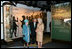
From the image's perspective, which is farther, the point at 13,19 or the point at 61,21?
the point at 13,19

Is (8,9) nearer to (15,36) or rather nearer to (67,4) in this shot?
(15,36)

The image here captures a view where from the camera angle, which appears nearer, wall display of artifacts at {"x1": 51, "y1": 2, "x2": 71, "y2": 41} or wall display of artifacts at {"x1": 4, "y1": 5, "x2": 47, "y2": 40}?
wall display of artifacts at {"x1": 51, "y1": 2, "x2": 71, "y2": 41}

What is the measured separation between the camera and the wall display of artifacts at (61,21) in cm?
760

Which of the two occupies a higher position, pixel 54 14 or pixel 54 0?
pixel 54 0

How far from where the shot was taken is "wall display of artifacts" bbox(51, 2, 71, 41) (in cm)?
760

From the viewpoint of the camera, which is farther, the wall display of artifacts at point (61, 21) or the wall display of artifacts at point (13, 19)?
the wall display of artifacts at point (13, 19)

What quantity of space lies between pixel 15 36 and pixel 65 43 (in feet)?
11.7

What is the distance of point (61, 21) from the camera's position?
7.98 metres

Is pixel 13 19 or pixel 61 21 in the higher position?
pixel 13 19

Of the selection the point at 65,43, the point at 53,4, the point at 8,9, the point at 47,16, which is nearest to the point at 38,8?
the point at 47,16

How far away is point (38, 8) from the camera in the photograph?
39.0ft

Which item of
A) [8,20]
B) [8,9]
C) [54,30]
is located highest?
[8,9]

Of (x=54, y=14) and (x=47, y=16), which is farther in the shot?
(x=47, y=16)

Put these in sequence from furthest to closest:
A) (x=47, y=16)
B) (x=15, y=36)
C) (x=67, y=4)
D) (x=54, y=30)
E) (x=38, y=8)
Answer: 1. (x=47, y=16)
2. (x=38, y=8)
3. (x=15, y=36)
4. (x=54, y=30)
5. (x=67, y=4)
